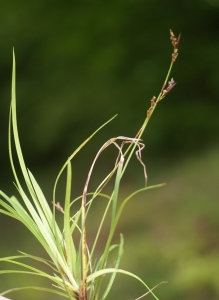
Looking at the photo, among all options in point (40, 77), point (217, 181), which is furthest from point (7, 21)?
point (217, 181)

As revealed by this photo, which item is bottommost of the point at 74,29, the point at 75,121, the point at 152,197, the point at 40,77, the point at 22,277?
the point at 22,277

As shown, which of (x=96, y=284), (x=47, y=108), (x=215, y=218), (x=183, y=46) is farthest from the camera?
(x=47, y=108)

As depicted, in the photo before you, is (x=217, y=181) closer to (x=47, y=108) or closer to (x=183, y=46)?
(x=183, y=46)

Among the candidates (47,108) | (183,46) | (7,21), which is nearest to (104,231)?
(47,108)

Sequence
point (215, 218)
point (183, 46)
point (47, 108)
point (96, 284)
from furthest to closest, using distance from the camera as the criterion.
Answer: point (47, 108), point (183, 46), point (215, 218), point (96, 284)

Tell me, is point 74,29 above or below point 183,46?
above

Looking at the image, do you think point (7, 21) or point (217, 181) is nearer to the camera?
point (217, 181)

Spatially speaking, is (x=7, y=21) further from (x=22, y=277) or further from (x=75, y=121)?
(x=22, y=277)
